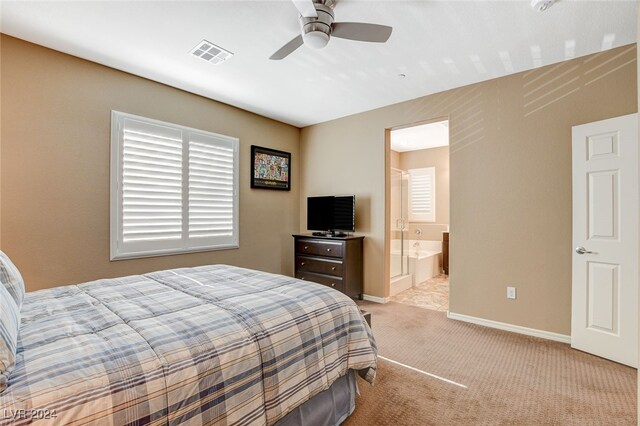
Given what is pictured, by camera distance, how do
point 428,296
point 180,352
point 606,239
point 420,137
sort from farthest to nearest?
point 420,137, point 428,296, point 606,239, point 180,352

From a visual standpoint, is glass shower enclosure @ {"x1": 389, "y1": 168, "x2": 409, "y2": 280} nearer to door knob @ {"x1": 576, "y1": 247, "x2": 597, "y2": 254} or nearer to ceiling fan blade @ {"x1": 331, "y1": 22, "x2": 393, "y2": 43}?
door knob @ {"x1": 576, "y1": 247, "x2": 597, "y2": 254}

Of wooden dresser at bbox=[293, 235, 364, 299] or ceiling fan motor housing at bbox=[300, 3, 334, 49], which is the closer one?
ceiling fan motor housing at bbox=[300, 3, 334, 49]

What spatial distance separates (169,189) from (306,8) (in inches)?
103

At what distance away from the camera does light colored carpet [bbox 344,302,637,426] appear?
187cm

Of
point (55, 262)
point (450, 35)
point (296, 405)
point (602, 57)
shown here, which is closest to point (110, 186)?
point (55, 262)

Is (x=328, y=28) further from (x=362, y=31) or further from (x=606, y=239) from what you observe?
(x=606, y=239)

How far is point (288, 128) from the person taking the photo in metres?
5.12

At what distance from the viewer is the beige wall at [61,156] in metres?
2.63

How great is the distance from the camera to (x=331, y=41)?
2.66m

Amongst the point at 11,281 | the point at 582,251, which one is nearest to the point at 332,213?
the point at 582,251

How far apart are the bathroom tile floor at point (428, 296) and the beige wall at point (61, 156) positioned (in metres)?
3.15

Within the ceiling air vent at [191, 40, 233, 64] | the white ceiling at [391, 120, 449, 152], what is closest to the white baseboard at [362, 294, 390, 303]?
the white ceiling at [391, 120, 449, 152]

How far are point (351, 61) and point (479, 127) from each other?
5.48ft

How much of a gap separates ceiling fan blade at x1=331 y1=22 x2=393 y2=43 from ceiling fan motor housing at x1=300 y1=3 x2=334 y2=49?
7 centimetres
